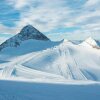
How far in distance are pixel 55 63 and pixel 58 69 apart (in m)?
5.32

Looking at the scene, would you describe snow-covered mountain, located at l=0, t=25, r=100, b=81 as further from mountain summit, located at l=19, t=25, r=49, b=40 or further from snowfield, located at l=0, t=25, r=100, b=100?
mountain summit, located at l=19, t=25, r=49, b=40

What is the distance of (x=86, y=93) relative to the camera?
1116 inches

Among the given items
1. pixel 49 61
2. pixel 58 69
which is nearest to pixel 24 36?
pixel 49 61

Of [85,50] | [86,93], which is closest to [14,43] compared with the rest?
[85,50]

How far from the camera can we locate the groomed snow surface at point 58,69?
3049 centimetres

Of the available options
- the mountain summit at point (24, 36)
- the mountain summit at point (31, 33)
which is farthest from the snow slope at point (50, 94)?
the mountain summit at point (31, 33)

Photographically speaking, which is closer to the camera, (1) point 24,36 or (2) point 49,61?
(2) point 49,61

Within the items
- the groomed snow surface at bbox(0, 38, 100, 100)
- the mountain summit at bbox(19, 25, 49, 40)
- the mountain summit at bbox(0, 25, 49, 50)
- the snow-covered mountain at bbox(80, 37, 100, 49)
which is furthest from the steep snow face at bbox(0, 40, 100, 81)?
the mountain summit at bbox(19, 25, 49, 40)

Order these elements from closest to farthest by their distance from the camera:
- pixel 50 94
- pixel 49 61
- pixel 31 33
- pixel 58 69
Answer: pixel 50 94 → pixel 58 69 → pixel 49 61 → pixel 31 33

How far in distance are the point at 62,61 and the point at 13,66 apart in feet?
28.9

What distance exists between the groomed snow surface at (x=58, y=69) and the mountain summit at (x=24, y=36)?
4874mm

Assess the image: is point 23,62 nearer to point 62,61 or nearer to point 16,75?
point 62,61

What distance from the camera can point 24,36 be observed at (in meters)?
102

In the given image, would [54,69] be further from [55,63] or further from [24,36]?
[24,36]
